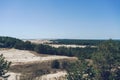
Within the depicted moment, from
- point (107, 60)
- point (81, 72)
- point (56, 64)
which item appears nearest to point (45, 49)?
point (56, 64)

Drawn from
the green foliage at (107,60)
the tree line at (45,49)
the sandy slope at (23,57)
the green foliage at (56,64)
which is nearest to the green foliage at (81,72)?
the green foliage at (107,60)

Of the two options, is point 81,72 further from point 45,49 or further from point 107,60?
point 45,49

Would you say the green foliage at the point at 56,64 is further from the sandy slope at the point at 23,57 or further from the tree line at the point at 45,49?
the tree line at the point at 45,49

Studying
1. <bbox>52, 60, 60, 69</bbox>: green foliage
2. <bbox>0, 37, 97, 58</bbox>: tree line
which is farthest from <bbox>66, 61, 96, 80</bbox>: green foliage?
<bbox>0, 37, 97, 58</bbox>: tree line

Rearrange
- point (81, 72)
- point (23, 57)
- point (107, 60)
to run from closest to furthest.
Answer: point (81, 72) → point (107, 60) → point (23, 57)

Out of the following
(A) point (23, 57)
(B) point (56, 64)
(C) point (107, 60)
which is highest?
(C) point (107, 60)

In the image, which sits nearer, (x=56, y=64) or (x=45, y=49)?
(x=56, y=64)

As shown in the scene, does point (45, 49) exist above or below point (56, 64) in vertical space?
above

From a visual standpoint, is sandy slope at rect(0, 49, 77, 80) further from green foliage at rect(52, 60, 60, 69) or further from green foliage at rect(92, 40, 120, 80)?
green foliage at rect(92, 40, 120, 80)

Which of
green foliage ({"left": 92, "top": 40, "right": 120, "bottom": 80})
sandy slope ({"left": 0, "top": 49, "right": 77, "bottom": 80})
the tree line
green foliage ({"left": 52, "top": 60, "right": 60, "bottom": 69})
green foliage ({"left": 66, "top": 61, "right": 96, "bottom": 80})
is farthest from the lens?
the tree line

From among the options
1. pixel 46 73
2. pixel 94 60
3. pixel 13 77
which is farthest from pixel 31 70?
pixel 94 60

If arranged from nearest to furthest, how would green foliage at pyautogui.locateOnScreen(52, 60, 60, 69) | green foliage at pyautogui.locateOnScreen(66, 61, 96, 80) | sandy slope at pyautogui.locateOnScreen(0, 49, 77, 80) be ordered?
green foliage at pyautogui.locateOnScreen(66, 61, 96, 80) → green foliage at pyautogui.locateOnScreen(52, 60, 60, 69) → sandy slope at pyautogui.locateOnScreen(0, 49, 77, 80)
